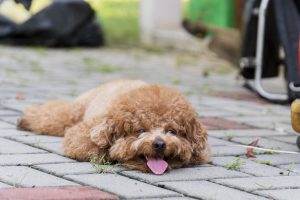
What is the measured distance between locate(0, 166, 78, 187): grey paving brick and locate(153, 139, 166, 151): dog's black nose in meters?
0.43

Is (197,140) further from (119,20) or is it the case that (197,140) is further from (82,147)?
(119,20)

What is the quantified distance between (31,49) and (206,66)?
2.27m

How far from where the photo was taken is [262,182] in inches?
149

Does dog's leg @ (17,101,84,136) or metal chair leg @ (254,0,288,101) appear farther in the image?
metal chair leg @ (254,0,288,101)

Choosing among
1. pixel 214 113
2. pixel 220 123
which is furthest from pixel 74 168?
pixel 214 113

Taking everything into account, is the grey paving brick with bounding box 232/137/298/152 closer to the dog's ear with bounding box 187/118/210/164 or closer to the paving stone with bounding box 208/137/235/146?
the paving stone with bounding box 208/137/235/146

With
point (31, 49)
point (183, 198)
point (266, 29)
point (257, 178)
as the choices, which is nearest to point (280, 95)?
point (266, 29)

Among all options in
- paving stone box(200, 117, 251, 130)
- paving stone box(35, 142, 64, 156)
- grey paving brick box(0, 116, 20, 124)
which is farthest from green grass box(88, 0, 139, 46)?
paving stone box(35, 142, 64, 156)

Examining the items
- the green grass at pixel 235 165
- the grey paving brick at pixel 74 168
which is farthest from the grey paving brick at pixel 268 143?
the grey paving brick at pixel 74 168

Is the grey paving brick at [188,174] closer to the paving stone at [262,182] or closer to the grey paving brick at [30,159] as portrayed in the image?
the paving stone at [262,182]

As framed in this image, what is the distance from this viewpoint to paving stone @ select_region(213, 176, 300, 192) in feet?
12.1

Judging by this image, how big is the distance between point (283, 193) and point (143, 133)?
0.71 m

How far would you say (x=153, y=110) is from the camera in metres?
3.87

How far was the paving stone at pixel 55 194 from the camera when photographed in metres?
3.23
